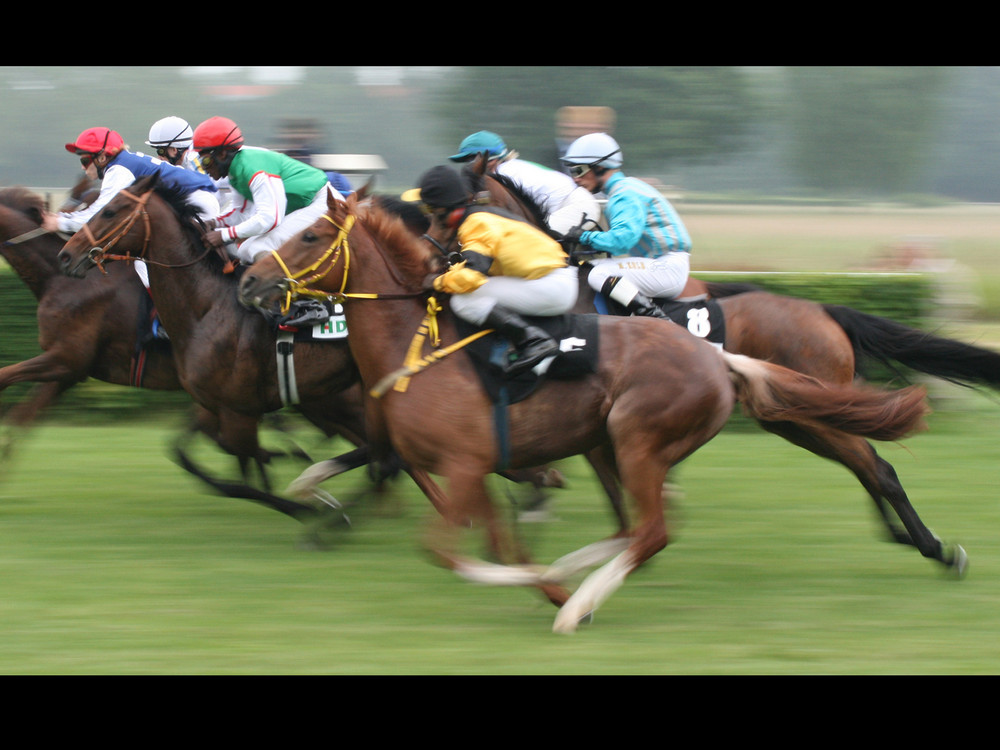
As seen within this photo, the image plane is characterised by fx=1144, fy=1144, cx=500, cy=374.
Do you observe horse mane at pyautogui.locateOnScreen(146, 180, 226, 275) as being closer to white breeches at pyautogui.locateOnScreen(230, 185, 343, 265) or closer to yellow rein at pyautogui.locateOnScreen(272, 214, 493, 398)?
white breeches at pyautogui.locateOnScreen(230, 185, 343, 265)

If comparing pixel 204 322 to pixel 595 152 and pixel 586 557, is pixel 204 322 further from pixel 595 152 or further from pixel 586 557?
pixel 586 557

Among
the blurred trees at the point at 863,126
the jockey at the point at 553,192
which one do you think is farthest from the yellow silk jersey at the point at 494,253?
the blurred trees at the point at 863,126

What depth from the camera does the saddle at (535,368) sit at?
15.0ft

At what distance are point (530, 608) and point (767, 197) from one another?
1388cm

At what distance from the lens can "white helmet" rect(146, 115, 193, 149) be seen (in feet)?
23.2

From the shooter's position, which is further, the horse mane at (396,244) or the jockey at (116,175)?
the jockey at (116,175)

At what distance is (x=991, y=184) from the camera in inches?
690

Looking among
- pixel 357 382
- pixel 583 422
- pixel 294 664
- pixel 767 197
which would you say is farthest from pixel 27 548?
pixel 767 197

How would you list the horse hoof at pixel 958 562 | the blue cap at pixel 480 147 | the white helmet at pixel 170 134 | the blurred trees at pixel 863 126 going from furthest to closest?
the blurred trees at pixel 863 126
the white helmet at pixel 170 134
the blue cap at pixel 480 147
the horse hoof at pixel 958 562

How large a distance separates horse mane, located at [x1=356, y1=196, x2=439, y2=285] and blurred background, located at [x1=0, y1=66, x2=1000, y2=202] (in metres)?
10.4

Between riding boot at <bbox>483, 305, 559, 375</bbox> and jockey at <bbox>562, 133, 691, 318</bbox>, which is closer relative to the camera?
riding boot at <bbox>483, 305, 559, 375</bbox>

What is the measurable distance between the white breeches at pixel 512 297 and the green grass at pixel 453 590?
1.25 meters

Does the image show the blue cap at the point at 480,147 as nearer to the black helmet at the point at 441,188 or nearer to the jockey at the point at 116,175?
the jockey at the point at 116,175

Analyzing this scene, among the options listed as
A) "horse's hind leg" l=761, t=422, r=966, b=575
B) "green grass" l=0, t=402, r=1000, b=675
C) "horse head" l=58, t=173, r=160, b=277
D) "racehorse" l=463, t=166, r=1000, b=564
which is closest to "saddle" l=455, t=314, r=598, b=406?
"green grass" l=0, t=402, r=1000, b=675
